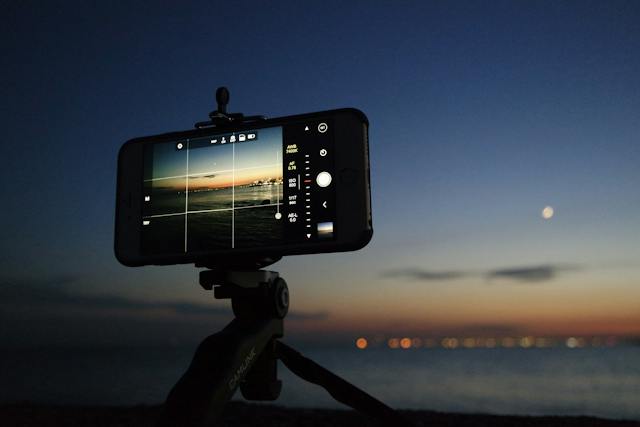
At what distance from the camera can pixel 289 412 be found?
6867 millimetres

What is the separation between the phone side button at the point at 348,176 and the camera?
2.15 meters

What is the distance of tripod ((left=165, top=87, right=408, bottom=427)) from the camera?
5.75 feet

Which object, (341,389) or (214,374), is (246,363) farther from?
(341,389)

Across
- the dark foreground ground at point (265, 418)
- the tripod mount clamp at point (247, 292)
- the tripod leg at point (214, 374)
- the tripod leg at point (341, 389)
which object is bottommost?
the dark foreground ground at point (265, 418)

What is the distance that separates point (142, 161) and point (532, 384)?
53.7m

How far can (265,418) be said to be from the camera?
661cm

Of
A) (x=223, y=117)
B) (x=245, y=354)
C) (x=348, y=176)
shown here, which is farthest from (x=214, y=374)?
(x=223, y=117)

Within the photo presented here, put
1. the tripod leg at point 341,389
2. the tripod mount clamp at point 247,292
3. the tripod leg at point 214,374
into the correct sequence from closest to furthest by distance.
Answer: the tripod leg at point 214,374 → the tripod leg at point 341,389 → the tripod mount clamp at point 247,292

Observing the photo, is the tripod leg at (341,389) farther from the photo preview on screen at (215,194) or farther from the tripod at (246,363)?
the photo preview on screen at (215,194)

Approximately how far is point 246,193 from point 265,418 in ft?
17.1

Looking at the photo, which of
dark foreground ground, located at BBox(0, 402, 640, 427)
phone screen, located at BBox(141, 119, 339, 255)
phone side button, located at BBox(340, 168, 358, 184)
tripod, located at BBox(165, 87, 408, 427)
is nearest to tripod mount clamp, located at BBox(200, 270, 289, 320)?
tripod, located at BBox(165, 87, 408, 427)

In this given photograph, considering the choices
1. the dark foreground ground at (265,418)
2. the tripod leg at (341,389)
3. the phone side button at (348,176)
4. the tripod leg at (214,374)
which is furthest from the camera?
the dark foreground ground at (265,418)

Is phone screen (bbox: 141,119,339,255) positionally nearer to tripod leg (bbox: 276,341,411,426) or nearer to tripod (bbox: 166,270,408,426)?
tripod (bbox: 166,270,408,426)

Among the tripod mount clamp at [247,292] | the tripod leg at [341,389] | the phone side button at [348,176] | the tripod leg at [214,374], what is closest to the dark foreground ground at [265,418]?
the tripod leg at [341,389]
